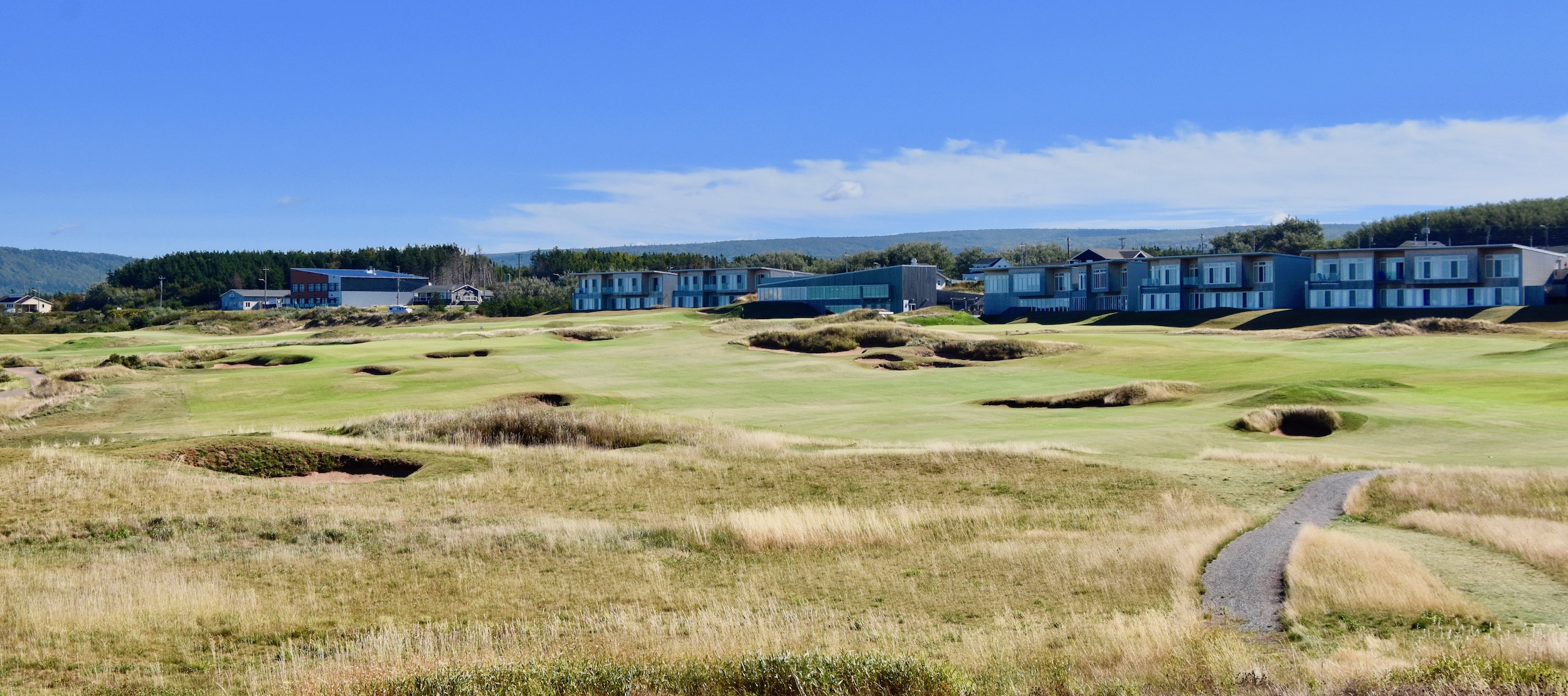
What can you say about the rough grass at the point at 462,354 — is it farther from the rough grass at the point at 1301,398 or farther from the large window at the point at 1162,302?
the large window at the point at 1162,302

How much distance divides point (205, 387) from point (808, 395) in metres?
27.0

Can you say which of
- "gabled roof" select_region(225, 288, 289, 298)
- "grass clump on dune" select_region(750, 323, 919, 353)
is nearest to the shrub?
"grass clump on dune" select_region(750, 323, 919, 353)

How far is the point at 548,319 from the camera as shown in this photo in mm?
120875

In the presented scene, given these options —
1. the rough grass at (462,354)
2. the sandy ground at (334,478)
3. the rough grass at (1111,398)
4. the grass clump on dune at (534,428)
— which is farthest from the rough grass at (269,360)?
the rough grass at (1111,398)

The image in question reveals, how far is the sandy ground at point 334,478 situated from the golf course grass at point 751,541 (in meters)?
0.14

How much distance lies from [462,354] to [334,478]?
42368 mm

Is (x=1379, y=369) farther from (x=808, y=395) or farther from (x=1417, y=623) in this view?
(x=1417, y=623)

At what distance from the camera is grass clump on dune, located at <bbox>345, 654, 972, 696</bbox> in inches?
456

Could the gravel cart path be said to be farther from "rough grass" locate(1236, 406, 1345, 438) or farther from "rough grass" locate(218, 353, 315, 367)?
"rough grass" locate(218, 353, 315, 367)

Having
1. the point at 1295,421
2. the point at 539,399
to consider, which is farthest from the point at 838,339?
the point at 1295,421

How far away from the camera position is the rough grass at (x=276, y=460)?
28469 mm

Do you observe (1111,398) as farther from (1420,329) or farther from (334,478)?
(1420,329)

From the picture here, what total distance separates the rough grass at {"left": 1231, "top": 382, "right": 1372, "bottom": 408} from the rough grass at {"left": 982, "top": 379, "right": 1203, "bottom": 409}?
3.66m

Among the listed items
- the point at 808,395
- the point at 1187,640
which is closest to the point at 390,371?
the point at 808,395
